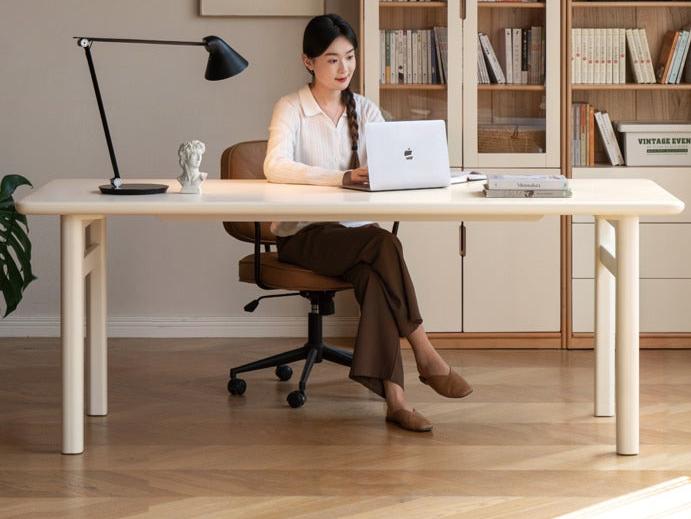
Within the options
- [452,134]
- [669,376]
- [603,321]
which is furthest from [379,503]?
[452,134]

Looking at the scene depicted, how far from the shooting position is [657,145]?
498 cm

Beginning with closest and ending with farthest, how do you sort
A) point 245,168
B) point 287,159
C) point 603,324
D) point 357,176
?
point 357,176 < point 603,324 < point 287,159 < point 245,168

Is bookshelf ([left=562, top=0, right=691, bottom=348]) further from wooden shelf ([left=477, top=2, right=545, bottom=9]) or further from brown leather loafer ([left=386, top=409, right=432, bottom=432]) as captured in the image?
brown leather loafer ([left=386, top=409, right=432, bottom=432])

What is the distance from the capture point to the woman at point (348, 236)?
376 centimetres

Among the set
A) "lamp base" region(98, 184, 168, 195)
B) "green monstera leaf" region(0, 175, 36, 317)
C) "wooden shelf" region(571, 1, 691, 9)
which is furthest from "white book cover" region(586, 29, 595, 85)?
"green monstera leaf" region(0, 175, 36, 317)

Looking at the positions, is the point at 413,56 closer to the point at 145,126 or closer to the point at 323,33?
the point at 323,33

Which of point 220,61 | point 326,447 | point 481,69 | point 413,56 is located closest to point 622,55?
point 481,69

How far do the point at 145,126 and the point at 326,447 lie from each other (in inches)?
82.8

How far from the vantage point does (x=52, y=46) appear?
5164 millimetres

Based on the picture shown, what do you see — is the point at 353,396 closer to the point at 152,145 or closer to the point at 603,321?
the point at 603,321

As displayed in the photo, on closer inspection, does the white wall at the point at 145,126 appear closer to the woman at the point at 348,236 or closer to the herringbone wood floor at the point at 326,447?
the herringbone wood floor at the point at 326,447

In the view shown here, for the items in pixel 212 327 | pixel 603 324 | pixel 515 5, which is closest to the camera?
pixel 603 324

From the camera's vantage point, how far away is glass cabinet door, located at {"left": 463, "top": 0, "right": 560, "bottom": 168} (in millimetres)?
4906

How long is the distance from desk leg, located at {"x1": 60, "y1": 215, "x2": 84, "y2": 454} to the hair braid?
40.0 inches
